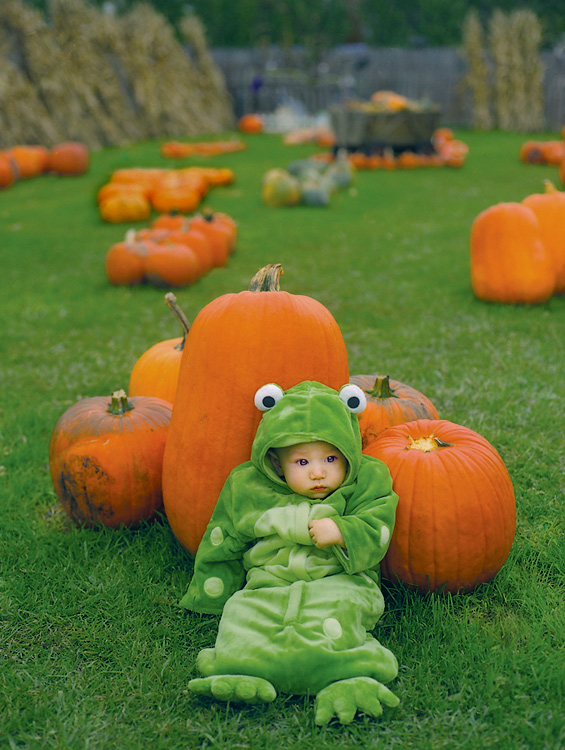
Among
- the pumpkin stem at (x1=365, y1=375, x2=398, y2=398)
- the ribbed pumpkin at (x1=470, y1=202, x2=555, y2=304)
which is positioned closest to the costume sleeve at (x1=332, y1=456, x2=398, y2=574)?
the pumpkin stem at (x1=365, y1=375, x2=398, y2=398)

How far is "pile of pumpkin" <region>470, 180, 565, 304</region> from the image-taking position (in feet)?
18.1

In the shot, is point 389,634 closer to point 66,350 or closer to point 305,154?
point 66,350

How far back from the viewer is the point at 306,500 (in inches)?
90.1

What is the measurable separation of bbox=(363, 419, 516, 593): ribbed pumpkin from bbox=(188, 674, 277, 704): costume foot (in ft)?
2.23

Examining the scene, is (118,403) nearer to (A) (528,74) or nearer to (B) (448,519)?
(B) (448,519)

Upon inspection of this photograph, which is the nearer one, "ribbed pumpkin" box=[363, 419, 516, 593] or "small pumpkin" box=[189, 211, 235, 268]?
"ribbed pumpkin" box=[363, 419, 516, 593]

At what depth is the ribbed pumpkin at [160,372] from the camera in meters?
3.55

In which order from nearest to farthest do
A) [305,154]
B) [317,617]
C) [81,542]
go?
[317,617] < [81,542] < [305,154]

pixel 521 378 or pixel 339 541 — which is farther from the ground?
pixel 339 541

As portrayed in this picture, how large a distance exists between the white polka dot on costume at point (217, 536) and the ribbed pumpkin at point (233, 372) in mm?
184

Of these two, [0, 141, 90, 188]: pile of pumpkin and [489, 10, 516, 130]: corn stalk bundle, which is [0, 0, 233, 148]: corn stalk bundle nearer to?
[0, 141, 90, 188]: pile of pumpkin

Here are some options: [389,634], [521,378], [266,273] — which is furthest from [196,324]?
[521,378]

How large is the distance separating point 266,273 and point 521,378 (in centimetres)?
232

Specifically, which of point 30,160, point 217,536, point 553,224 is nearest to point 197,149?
point 30,160
